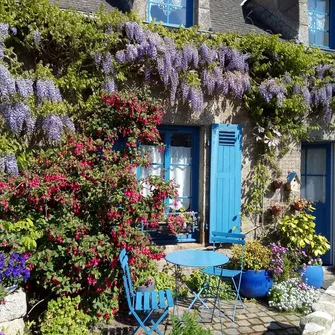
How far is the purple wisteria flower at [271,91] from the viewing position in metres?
5.50

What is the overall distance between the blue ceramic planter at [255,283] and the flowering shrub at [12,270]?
267 cm

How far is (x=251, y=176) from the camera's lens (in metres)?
5.75

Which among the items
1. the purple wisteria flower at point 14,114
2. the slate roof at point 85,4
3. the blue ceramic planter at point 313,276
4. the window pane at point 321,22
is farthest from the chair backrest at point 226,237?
the window pane at point 321,22

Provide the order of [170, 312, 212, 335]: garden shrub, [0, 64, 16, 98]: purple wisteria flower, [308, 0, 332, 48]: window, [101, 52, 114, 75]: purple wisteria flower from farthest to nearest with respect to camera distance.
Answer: [308, 0, 332, 48]: window, [101, 52, 114, 75]: purple wisteria flower, [0, 64, 16, 98]: purple wisteria flower, [170, 312, 212, 335]: garden shrub

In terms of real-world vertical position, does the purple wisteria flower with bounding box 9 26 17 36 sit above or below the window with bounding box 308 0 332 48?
below

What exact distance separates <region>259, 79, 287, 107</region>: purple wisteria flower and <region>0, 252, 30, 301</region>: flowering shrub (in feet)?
12.6

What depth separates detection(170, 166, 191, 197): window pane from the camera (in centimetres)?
546

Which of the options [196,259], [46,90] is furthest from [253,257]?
[46,90]

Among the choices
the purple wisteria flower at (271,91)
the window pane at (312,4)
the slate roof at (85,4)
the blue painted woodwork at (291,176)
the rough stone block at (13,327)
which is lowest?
the rough stone block at (13,327)

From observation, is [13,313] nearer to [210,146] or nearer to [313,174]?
[210,146]

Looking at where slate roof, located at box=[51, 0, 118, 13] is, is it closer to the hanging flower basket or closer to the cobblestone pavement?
the hanging flower basket

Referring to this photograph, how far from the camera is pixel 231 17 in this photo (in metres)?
6.43

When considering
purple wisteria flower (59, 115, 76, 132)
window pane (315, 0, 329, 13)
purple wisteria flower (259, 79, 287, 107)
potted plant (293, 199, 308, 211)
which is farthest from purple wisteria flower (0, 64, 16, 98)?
window pane (315, 0, 329, 13)

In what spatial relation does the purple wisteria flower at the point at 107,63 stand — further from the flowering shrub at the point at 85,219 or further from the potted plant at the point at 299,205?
the potted plant at the point at 299,205
